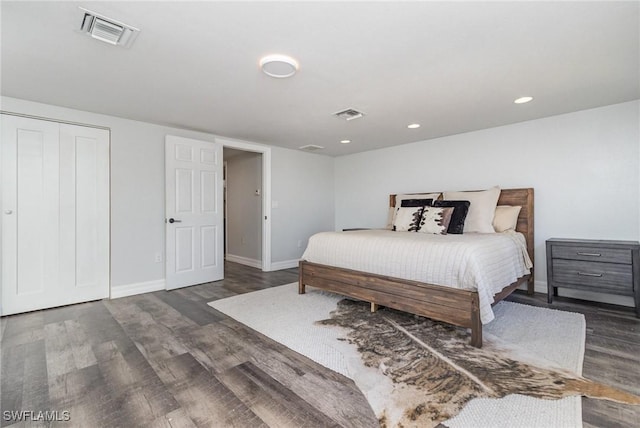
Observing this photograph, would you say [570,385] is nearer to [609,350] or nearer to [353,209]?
[609,350]

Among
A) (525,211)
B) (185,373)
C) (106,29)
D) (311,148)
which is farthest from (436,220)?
(106,29)

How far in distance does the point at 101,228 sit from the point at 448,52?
3.91 m

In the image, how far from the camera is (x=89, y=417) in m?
1.44

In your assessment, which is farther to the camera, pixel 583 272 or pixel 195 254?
pixel 195 254

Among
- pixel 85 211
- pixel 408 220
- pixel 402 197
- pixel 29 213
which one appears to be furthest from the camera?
pixel 402 197

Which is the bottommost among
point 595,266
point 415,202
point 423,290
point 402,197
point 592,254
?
point 423,290

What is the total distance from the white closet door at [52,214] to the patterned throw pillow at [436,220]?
3764 millimetres

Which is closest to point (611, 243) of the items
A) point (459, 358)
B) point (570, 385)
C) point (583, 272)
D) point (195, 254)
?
point (583, 272)

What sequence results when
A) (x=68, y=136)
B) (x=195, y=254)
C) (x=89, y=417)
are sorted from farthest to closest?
(x=195, y=254)
(x=68, y=136)
(x=89, y=417)

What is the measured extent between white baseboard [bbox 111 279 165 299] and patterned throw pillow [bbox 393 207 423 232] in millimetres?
3162

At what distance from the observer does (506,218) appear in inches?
139

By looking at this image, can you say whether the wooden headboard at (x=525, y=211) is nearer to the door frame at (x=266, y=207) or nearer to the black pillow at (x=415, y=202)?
the black pillow at (x=415, y=202)

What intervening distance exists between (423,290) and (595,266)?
6.24 feet

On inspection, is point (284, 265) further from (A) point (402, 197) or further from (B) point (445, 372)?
(B) point (445, 372)
